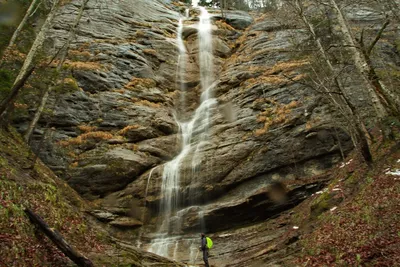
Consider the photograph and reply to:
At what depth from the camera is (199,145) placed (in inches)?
731

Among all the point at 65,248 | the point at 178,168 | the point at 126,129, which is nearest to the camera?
the point at 65,248

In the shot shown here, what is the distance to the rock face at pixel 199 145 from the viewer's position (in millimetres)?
15141

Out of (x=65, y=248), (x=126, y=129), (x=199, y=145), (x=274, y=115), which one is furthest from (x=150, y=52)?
(x=65, y=248)

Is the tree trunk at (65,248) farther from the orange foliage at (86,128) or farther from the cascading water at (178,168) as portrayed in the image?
the orange foliage at (86,128)

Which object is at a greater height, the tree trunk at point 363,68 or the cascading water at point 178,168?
the tree trunk at point 363,68

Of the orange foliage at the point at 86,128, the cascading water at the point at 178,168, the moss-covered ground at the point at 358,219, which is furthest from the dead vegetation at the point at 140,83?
the moss-covered ground at the point at 358,219

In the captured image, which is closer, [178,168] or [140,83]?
[178,168]

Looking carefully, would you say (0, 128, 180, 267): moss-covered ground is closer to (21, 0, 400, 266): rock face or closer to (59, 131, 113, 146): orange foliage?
(21, 0, 400, 266): rock face

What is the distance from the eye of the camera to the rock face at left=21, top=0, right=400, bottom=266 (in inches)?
596

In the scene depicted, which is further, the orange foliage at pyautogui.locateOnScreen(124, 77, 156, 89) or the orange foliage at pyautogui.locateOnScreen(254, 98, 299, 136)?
the orange foliage at pyautogui.locateOnScreen(124, 77, 156, 89)

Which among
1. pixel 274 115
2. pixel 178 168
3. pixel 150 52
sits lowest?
pixel 178 168

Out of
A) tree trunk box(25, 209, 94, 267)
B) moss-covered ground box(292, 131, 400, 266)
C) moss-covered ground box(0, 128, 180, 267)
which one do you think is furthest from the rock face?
tree trunk box(25, 209, 94, 267)

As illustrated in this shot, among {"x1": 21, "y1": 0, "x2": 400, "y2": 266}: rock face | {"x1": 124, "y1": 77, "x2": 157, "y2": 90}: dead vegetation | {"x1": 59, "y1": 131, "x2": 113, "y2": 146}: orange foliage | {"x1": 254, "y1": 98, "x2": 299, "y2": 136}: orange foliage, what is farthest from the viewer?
{"x1": 124, "y1": 77, "x2": 157, "y2": 90}: dead vegetation

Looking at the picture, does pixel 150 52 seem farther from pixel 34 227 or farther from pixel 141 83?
pixel 34 227
